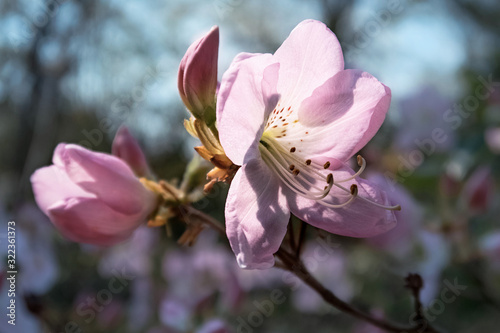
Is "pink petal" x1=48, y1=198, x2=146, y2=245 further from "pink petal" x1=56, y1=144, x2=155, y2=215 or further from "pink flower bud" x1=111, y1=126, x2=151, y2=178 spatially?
"pink flower bud" x1=111, y1=126, x2=151, y2=178

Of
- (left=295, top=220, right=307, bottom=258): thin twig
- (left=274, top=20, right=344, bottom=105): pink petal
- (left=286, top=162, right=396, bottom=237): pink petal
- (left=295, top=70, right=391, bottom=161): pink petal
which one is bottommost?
(left=295, top=220, right=307, bottom=258): thin twig

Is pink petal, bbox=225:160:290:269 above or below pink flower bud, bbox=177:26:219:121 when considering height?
below

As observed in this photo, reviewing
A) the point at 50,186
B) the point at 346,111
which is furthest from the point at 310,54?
the point at 50,186

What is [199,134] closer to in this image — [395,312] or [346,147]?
[346,147]

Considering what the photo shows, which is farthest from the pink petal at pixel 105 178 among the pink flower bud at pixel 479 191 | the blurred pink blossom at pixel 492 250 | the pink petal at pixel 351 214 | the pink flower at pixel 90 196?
the pink flower bud at pixel 479 191

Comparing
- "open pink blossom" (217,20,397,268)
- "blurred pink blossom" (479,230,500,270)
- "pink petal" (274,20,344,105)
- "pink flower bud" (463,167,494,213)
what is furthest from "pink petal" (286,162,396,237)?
"pink flower bud" (463,167,494,213)

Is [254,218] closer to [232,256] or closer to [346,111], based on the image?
[346,111]
